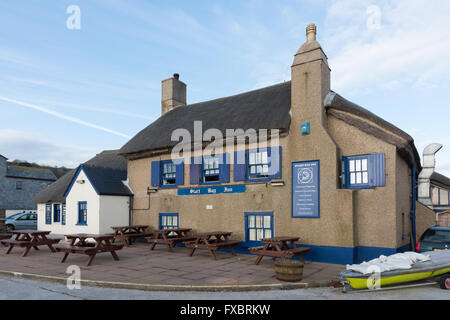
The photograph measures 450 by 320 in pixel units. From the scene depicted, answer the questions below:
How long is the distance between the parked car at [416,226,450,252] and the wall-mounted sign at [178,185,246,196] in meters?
6.25

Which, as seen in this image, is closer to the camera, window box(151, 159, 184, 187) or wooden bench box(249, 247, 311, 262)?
wooden bench box(249, 247, 311, 262)

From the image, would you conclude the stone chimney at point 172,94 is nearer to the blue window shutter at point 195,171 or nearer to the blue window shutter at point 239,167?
the blue window shutter at point 195,171

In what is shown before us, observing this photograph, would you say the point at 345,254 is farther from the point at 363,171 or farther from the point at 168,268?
the point at 168,268

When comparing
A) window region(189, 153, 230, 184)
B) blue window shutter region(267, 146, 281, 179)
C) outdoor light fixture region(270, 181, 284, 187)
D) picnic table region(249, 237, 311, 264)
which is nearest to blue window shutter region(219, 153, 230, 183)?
→ window region(189, 153, 230, 184)

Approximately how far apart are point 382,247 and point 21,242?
41.7ft

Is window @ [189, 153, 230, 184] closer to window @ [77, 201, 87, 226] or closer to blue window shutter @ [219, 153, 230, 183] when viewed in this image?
blue window shutter @ [219, 153, 230, 183]

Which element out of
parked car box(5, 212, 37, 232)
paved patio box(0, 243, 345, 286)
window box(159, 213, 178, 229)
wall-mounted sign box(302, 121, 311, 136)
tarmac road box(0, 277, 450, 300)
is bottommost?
parked car box(5, 212, 37, 232)

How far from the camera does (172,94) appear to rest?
2077 cm

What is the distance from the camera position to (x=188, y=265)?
1067 cm

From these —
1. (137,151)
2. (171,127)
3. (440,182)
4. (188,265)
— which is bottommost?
(188,265)

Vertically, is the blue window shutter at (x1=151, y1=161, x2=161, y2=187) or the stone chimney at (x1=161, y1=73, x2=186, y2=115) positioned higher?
the stone chimney at (x1=161, y1=73, x2=186, y2=115)

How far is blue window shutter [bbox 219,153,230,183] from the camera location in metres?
13.9
